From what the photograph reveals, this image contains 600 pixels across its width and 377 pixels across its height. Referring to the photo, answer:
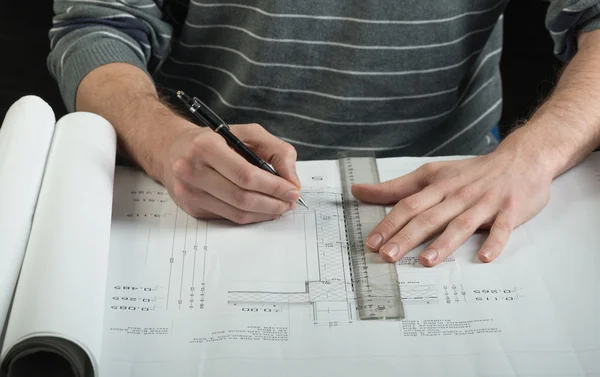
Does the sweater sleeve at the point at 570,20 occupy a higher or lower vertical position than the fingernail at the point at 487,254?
higher

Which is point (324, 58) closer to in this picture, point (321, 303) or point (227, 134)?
point (227, 134)

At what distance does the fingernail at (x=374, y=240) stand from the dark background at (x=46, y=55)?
114 centimetres

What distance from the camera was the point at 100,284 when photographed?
0.73m

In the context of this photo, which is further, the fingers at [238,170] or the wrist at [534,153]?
the wrist at [534,153]

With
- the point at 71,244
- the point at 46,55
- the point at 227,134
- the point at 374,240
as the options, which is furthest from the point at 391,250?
the point at 46,55

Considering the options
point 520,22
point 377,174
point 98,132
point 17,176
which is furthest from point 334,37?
point 520,22

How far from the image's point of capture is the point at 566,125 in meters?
0.96

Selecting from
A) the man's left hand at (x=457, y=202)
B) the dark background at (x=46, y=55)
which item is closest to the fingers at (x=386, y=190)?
the man's left hand at (x=457, y=202)

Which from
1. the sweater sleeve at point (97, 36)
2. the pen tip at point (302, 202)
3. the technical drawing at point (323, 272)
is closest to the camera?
the technical drawing at point (323, 272)

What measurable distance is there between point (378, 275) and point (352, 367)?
→ 5.1 inches

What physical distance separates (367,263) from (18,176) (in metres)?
0.40

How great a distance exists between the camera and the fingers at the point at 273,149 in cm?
85

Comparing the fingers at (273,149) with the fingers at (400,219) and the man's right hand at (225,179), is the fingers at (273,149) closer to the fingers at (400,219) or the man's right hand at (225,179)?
the man's right hand at (225,179)

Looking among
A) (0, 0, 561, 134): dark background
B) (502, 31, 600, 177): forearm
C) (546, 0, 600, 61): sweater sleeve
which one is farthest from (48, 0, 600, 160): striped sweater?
(0, 0, 561, 134): dark background
